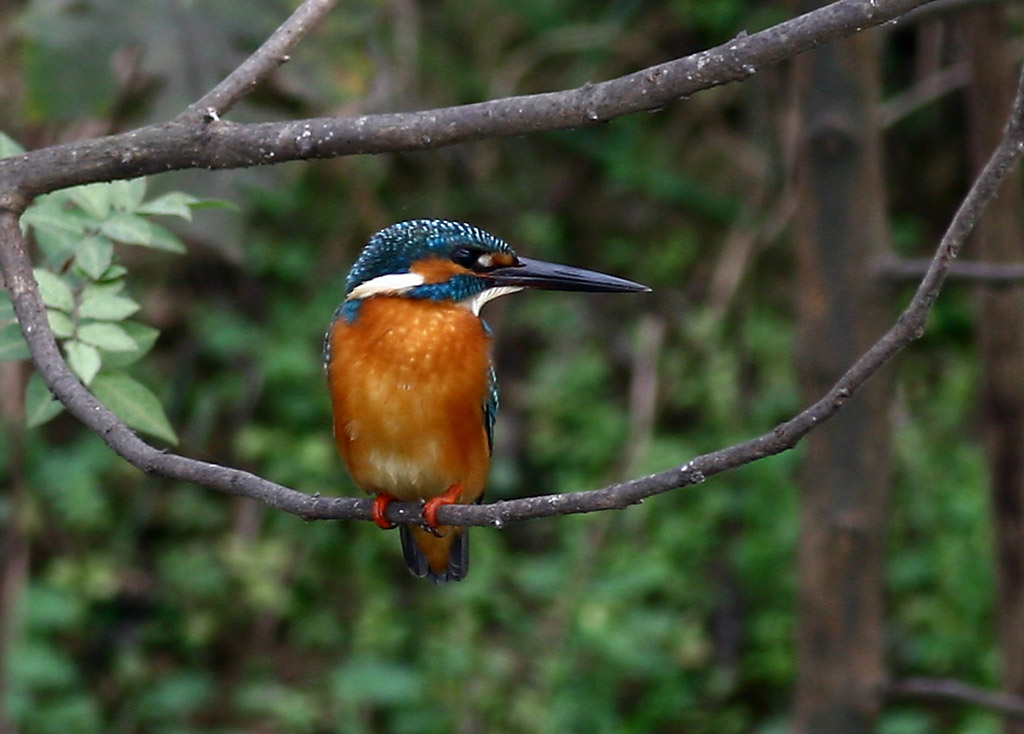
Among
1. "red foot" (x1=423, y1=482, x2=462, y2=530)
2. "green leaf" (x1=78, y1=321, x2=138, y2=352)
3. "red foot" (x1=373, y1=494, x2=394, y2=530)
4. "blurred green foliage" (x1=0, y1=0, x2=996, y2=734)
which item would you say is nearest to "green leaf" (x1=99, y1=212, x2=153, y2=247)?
"green leaf" (x1=78, y1=321, x2=138, y2=352)

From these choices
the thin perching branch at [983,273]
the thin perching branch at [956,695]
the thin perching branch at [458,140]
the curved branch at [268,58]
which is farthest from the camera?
the thin perching branch at [956,695]

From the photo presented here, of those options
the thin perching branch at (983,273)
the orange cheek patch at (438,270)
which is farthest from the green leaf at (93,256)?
the thin perching branch at (983,273)

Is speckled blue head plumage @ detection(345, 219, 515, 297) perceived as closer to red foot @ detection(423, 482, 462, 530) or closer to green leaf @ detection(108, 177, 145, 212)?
red foot @ detection(423, 482, 462, 530)

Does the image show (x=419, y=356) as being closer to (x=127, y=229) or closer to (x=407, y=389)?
(x=407, y=389)

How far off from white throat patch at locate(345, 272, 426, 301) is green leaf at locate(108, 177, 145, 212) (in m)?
0.49

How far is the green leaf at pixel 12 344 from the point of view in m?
1.59

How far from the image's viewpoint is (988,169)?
1.18 metres

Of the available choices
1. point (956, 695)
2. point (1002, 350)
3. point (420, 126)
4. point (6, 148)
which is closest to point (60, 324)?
point (6, 148)

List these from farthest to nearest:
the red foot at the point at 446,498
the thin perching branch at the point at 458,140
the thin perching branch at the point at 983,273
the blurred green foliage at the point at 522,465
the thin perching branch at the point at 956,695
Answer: the blurred green foliage at the point at 522,465 < the thin perching branch at the point at 956,695 < the thin perching branch at the point at 983,273 < the red foot at the point at 446,498 < the thin perching branch at the point at 458,140

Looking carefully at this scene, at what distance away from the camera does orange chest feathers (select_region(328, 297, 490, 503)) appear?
2057 mm

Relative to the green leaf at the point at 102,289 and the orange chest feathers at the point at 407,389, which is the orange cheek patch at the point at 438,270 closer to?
the orange chest feathers at the point at 407,389

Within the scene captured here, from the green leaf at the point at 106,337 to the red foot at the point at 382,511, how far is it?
0.42m

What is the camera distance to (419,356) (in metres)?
2.06

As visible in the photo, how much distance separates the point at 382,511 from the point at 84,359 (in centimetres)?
58
